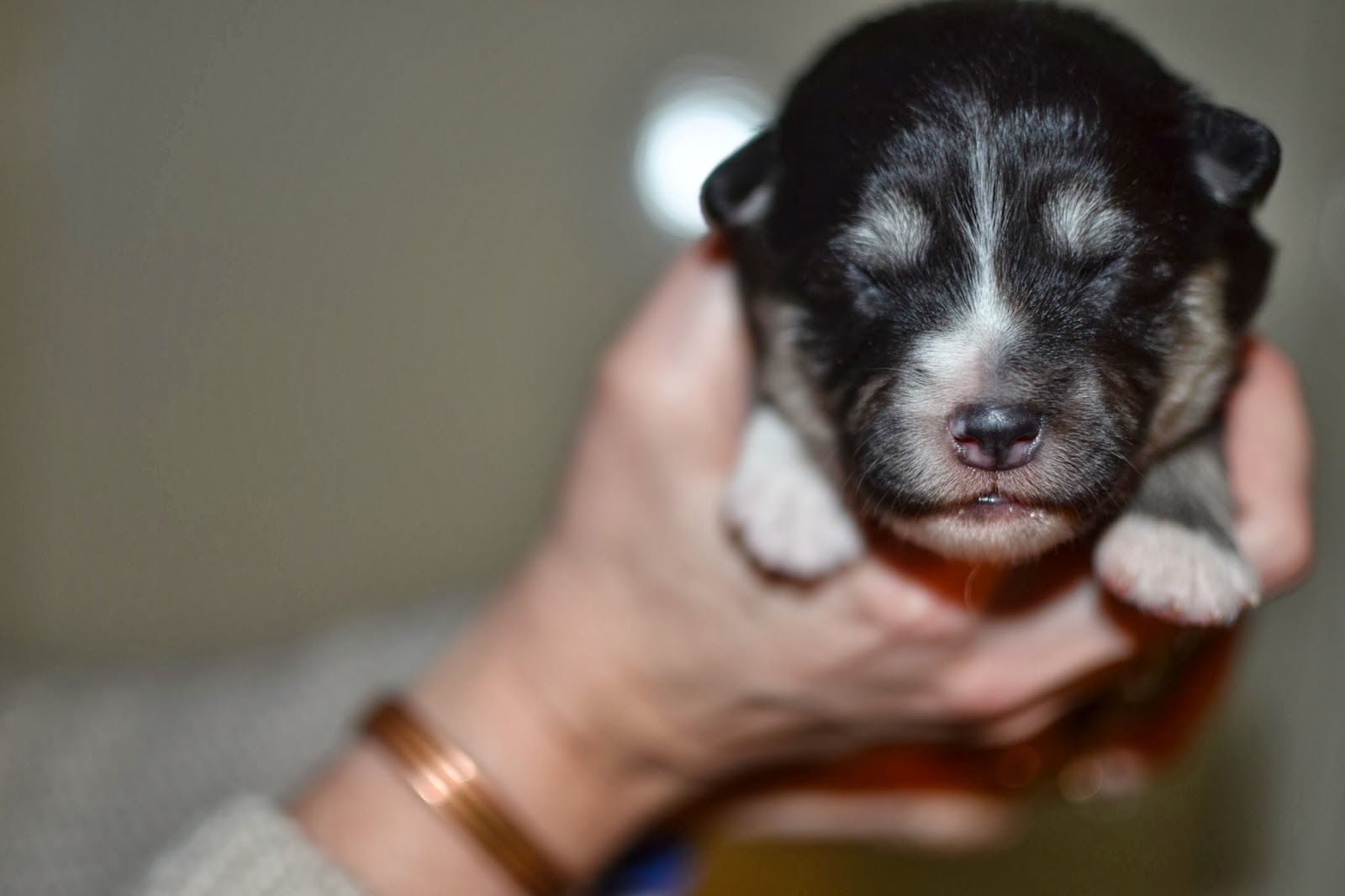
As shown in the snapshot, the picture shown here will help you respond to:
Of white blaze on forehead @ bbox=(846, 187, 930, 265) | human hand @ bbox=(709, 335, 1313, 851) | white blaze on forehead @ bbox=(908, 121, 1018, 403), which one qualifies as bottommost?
human hand @ bbox=(709, 335, 1313, 851)

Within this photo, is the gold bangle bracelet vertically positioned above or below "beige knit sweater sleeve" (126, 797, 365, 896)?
below

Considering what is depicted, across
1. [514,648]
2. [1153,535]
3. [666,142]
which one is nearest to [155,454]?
[666,142]

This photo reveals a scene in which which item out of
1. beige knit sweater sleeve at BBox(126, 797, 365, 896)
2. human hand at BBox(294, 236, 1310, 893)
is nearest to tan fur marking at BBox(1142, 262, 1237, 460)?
human hand at BBox(294, 236, 1310, 893)

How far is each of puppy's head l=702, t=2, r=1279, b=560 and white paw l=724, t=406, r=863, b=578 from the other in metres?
0.20

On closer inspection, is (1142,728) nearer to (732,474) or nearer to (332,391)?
(732,474)

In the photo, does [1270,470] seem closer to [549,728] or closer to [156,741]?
[549,728]

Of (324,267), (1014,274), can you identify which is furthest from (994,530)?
(324,267)

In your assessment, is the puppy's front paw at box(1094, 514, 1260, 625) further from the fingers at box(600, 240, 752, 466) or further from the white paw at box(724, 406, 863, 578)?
the fingers at box(600, 240, 752, 466)

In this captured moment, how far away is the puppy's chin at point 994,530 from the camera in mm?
1482

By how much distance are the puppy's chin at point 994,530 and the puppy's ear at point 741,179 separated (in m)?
0.49

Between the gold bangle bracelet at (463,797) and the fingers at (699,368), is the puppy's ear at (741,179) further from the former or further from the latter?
the gold bangle bracelet at (463,797)

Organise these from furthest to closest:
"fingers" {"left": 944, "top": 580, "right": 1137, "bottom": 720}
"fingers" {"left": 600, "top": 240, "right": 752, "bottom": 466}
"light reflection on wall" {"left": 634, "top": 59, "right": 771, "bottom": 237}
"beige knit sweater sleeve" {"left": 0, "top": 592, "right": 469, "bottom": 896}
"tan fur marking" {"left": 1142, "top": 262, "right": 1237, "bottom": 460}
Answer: "light reflection on wall" {"left": 634, "top": 59, "right": 771, "bottom": 237} < "beige knit sweater sleeve" {"left": 0, "top": 592, "right": 469, "bottom": 896} < "fingers" {"left": 600, "top": 240, "right": 752, "bottom": 466} < "fingers" {"left": 944, "top": 580, "right": 1137, "bottom": 720} < "tan fur marking" {"left": 1142, "top": 262, "right": 1237, "bottom": 460}

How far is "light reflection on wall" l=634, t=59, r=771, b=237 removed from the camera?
146 inches

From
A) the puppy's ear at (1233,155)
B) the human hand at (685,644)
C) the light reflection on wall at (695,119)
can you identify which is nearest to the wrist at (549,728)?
the human hand at (685,644)
